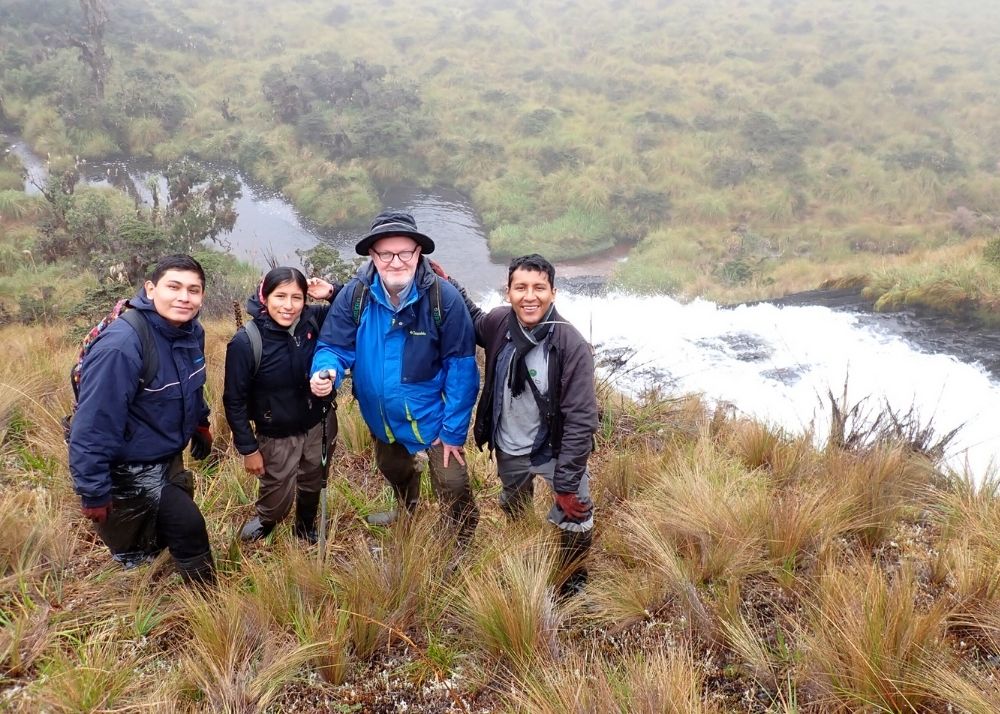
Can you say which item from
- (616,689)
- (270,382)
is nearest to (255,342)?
(270,382)

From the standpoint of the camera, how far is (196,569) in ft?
9.37

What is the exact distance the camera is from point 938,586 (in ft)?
9.33

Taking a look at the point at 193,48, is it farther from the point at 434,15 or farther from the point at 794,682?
the point at 794,682

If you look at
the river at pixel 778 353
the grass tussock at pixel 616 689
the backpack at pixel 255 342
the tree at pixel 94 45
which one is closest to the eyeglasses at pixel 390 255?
the backpack at pixel 255 342

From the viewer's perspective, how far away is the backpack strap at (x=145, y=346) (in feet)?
8.13

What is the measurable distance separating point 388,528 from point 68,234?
404 inches

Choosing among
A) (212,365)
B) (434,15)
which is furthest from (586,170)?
(434,15)

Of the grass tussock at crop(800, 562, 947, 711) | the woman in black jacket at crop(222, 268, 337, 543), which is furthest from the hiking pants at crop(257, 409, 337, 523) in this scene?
the grass tussock at crop(800, 562, 947, 711)

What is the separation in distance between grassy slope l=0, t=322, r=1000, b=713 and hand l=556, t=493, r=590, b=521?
0.80 feet

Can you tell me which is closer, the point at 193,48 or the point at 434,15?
the point at 193,48

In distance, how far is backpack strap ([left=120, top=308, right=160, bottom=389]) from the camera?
8.13ft

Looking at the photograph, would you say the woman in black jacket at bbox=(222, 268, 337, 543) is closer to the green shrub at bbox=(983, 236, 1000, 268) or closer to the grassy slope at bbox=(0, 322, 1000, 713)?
the grassy slope at bbox=(0, 322, 1000, 713)

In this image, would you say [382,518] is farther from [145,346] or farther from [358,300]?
[145,346]

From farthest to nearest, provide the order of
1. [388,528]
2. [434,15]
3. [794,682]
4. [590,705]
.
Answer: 1. [434,15]
2. [388,528]
3. [794,682]
4. [590,705]
